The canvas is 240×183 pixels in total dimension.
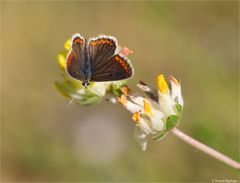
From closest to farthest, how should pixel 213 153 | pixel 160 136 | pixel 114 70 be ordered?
pixel 213 153
pixel 160 136
pixel 114 70

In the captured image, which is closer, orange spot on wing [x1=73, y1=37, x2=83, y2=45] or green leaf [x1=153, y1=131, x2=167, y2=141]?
green leaf [x1=153, y1=131, x2=167, y2=141]

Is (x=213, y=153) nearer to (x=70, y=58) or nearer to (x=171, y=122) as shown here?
(x=171, y=122)

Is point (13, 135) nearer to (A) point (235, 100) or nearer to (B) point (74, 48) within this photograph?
(A) point (235, 100)

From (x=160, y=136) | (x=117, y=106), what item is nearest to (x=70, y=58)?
(x=160, y=136)

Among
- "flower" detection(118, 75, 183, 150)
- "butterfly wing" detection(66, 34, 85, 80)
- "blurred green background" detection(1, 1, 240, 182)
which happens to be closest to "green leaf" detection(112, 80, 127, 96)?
"flower" detection(118, 75, 183, 150)

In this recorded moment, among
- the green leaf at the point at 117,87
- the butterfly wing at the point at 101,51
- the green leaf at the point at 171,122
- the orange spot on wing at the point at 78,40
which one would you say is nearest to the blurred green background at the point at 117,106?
the green leaf at the point at 117,87

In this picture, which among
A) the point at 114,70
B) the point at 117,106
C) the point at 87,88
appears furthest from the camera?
the point at 117,106

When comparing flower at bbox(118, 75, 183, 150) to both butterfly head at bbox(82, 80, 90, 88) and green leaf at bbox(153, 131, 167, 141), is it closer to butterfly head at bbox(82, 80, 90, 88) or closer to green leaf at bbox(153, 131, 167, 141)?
green leaf at bbox(153, 131, 167, 141)

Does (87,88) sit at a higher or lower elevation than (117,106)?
lower

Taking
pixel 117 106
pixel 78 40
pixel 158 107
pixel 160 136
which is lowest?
pixel 160 136
